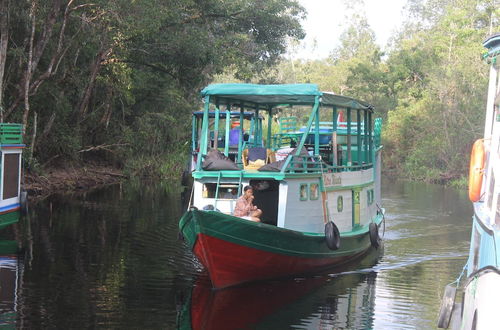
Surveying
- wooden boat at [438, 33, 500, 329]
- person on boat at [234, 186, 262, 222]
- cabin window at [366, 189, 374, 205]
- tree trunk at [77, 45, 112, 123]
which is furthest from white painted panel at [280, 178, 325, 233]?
tree trunk at [77, 45, 112, 123]

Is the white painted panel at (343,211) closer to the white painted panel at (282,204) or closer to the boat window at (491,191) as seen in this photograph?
the white painted panel at (282,204)

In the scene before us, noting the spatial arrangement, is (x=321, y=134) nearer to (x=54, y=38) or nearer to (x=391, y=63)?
(x=54, y=38)

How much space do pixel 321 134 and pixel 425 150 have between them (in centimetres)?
2559

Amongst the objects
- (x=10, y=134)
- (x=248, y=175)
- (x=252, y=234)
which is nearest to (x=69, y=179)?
(x=10, y=134)

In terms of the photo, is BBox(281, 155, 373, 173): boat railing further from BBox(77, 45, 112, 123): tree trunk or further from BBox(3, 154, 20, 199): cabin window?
BBox(77, 45, 112, 123): tree trunk

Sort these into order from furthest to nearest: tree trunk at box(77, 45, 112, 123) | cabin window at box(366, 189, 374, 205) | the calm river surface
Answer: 1. tree trunk at box(77, 45, 112, 123)
2. cabin window at box(366, 189, 374, 205)
3. the calm river surface

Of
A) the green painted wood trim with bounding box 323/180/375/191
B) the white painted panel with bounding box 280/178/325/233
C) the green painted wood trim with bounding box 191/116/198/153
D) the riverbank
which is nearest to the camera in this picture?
the white painted panel with bounding box 280/178/325/233

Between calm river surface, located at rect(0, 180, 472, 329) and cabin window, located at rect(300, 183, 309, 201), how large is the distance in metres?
1.54

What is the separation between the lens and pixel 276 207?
1503 cm

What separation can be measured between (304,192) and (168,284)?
2.96m

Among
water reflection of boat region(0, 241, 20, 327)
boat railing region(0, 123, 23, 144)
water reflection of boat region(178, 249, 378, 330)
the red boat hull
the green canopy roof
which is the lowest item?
water reflection of boat region(178, 249, 378, 330)

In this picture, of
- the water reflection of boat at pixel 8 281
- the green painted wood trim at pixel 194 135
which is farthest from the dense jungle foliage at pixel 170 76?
the water reflection of boat at pixel 8 281

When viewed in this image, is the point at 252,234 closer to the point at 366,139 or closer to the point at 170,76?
the point at 366,139

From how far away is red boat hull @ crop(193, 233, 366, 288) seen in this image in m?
12.0
